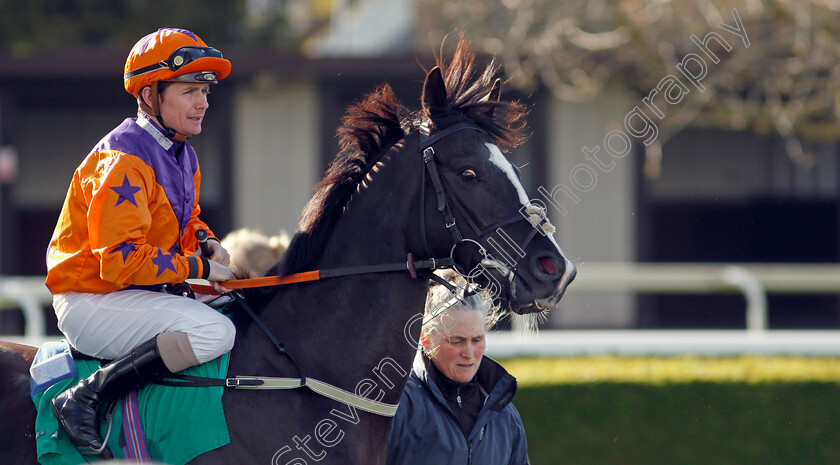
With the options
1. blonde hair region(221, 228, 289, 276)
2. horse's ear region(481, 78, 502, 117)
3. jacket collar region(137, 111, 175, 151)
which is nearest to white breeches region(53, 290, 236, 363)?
jacket collar region(137, 111, 175, 151)

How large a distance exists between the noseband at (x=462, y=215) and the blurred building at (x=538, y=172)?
249 inches

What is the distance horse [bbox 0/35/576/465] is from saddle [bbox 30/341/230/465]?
0.14ft

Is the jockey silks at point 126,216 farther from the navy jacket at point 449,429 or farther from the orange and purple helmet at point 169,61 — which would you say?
the navy jacket at point 449,429

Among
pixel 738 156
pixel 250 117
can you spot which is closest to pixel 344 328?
pixel 250 117

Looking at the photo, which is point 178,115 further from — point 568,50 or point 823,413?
point 568,50

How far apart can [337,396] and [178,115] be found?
0.96 meters

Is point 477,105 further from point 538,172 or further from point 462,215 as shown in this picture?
point 538,172

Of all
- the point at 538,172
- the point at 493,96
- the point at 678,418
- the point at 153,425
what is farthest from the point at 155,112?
the point at 538,172

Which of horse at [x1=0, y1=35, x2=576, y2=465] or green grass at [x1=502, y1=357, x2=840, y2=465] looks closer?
horse at [x1=0, y1=35, x2=576, y2=465]

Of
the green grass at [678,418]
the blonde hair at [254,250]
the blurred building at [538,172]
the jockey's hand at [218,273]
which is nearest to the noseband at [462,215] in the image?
the jockey's hand at [218,273]

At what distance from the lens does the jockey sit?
2.54 m

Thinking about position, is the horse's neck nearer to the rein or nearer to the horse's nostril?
the rein

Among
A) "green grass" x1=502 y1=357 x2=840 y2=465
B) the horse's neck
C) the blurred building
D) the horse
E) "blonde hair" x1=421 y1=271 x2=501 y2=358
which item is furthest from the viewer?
the blurred building

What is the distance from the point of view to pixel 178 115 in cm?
279
